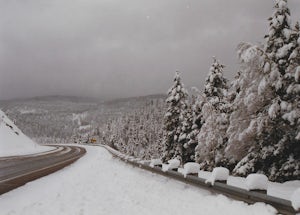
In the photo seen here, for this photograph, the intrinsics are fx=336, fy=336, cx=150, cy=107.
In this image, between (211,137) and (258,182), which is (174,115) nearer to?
(211,137)

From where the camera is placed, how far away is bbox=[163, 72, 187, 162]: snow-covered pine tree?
39156 millimetres

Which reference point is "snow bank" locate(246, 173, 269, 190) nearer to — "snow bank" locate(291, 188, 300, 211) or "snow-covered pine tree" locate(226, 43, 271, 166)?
"snow bank" locate(291, 188, 300, 211)

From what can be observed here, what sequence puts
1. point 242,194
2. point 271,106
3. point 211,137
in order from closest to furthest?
point 242,194, point 271,106, point 211,137

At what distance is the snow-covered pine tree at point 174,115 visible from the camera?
39156 millimetres

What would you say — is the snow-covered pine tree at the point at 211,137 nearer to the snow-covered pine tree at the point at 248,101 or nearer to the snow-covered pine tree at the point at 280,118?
the snow-covered pine tree at the point at 248,101

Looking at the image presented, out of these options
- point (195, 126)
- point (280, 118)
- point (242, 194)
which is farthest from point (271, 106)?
point (195, 126)

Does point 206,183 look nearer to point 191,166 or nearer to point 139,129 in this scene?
point 191,166

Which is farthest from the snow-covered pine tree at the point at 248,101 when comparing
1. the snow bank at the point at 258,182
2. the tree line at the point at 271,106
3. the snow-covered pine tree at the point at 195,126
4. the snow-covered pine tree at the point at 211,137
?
the snow-covered pine tree at the point at 195,126

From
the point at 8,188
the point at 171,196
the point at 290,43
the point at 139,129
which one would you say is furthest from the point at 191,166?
the point at 139,129

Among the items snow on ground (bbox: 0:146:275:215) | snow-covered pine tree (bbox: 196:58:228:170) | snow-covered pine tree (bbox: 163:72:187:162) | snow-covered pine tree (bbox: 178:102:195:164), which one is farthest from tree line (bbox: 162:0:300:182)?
snow-covered pine tree (bbox: 163:72:187:162)

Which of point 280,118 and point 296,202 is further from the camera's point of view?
point 280,118

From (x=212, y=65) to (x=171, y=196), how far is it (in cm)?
2552

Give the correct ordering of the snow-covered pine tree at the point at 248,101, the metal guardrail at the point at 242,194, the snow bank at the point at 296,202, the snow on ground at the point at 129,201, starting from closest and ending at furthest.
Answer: the snow bank at the point at 296,202 < the metal guardrail at the point at 242,194 < the snow on ground at the point at 129,201 < the snow-covered pine tree at the point at 248,101

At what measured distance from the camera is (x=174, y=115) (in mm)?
40406
